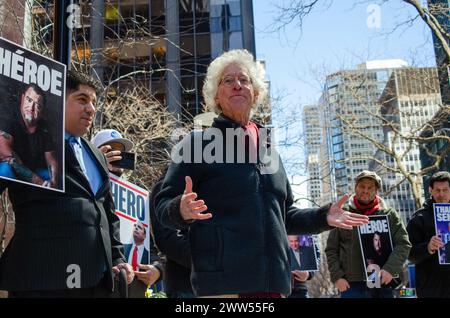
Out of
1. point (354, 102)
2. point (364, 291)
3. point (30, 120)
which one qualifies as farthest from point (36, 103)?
point (354, 102)

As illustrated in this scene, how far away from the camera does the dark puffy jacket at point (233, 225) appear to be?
2.63 m

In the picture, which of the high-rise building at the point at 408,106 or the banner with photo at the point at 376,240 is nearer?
the banner with photo at the point at 376,240

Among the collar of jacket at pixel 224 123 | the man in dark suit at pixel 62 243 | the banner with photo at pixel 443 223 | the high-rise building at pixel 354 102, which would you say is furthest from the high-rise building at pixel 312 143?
the man in dark suit at pixel 62 243

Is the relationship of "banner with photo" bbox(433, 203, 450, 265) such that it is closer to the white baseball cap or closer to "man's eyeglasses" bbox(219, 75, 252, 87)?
the white baseball cap

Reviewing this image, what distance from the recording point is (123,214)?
14.8ft

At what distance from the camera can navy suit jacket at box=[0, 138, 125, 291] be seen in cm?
277

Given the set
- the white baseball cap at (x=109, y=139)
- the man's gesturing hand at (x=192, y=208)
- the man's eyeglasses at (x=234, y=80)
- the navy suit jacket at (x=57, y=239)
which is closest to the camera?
the man's gesturing hand at (x=192, y=208)

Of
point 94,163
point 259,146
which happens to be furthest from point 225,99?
point 94,163

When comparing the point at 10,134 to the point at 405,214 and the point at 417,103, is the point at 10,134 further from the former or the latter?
the point at 405,214

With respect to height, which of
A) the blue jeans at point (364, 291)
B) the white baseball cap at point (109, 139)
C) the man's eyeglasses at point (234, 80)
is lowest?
the blue jeans at point (364, 291)

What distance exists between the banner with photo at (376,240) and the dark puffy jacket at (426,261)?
0.25 m

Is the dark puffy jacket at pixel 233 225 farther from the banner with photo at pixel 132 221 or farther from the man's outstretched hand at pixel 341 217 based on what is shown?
the banner with photo at pixel 132 221

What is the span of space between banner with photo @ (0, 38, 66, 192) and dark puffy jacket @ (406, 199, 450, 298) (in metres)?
3.77
